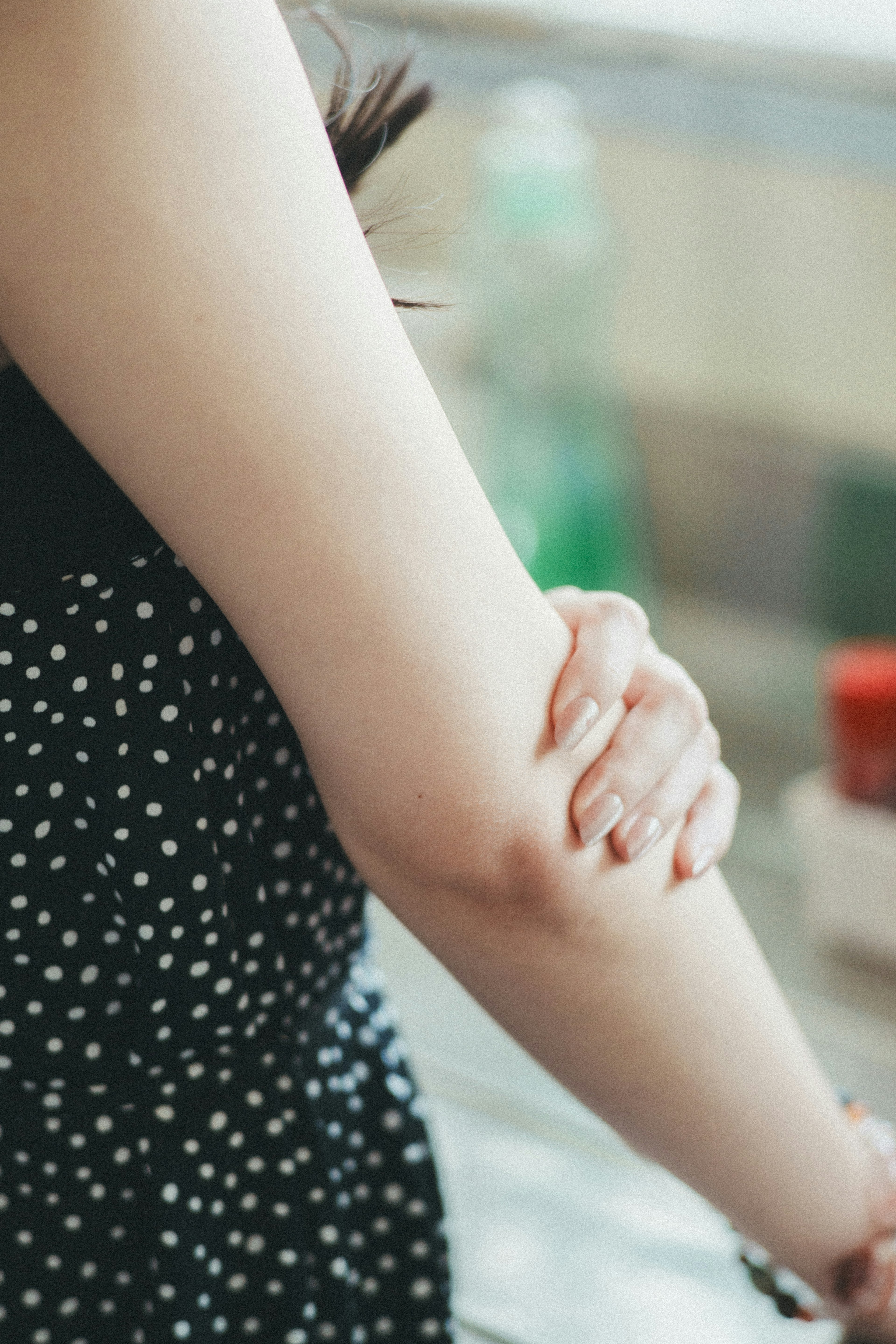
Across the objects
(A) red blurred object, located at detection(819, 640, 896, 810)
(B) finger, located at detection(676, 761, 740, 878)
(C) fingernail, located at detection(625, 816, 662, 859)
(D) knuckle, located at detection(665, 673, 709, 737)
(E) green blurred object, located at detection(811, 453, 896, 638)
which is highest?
(C) fingernail, located at detection(625, 816, 662, 859)

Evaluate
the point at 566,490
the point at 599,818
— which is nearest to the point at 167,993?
the point at 599,818

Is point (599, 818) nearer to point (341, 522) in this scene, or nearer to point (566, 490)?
point (341, 522)

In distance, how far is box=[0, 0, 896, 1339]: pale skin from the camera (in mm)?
306

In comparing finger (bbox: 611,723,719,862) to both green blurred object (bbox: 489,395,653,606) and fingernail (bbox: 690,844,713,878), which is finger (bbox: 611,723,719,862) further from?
green blurred object (bbox: 489,395,653,606)

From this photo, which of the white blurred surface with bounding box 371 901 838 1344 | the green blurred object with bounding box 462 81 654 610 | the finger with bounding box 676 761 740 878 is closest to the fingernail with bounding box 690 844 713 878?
the finger with bounding box 676 761 740 878

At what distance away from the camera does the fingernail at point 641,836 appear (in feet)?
1.31

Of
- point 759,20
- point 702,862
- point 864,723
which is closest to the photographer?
point 702,862

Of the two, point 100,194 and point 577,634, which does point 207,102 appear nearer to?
point 100,194

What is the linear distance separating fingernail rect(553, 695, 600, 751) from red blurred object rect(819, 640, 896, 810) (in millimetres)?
694

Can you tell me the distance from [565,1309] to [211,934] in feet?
1.08

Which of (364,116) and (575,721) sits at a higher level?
(364,116)

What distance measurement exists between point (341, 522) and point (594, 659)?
105 mm

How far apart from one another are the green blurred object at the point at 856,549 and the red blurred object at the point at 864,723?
0.28m

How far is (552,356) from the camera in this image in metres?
1.50
